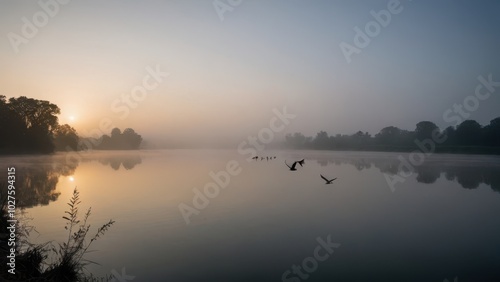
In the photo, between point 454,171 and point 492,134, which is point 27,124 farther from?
point 492,134

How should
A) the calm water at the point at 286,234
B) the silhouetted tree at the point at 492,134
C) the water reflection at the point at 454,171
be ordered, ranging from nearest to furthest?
1. the calm water at the point at 286,234
2. the water reflection at the point at 454,171
3. the silhouetted tree at the point at 492,134

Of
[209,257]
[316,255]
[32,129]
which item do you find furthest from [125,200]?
[32,129]

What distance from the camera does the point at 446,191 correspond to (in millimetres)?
26531

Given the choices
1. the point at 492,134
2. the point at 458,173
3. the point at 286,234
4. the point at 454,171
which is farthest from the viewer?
the point at 492,134

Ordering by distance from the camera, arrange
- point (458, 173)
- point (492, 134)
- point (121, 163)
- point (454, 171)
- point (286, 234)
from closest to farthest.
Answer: point (286, 234)
point (458, 173)
point (454, 171)
point (121, 163)
point (492, 134)

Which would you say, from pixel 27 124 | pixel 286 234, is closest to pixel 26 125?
pixel 27 124

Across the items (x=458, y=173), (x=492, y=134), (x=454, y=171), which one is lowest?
(x=458, y=173)

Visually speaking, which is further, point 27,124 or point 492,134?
point 492,134

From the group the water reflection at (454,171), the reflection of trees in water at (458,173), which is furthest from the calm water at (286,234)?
the water reflection at (454,171)

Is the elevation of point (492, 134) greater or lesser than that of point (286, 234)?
greater

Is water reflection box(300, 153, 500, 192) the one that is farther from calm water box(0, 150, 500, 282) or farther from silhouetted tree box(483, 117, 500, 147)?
silhouetted tree box(483, 117, 500, 147)

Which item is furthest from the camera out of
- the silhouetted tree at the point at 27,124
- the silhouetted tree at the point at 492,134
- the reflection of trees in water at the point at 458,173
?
the silhouetted tree at the point at 492,134

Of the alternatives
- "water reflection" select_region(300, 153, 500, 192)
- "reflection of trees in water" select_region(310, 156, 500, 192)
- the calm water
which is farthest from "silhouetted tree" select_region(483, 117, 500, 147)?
the calm water

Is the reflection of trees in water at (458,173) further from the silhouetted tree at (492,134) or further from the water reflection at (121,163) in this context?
the silhouetted tree at (492,134)
